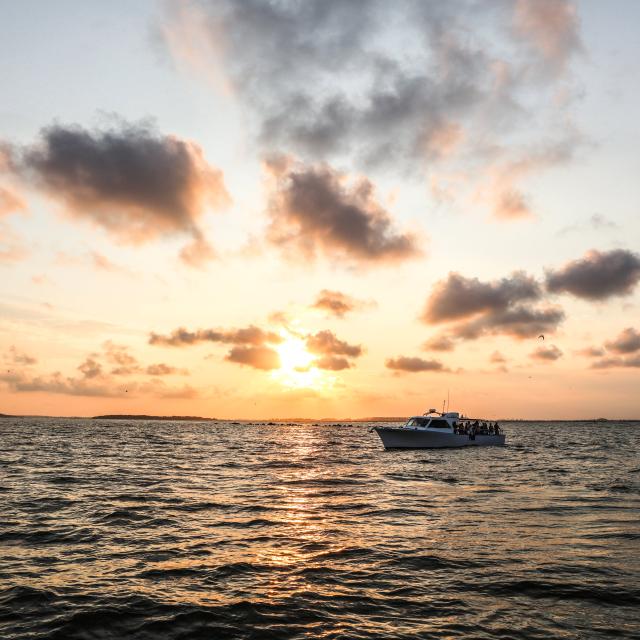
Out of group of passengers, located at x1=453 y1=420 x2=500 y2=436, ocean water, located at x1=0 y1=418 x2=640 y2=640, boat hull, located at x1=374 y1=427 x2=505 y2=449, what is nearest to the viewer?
ocean water, located at x1=0 y1=418 x2=640 y2=640

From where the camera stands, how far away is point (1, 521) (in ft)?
61.8

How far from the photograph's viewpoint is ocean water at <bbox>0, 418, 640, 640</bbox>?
10.2 meters

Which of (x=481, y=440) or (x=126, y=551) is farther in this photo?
(x=481, y=440)

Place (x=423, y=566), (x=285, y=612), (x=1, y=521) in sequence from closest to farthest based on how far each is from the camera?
(x=285, y=612) → (x=423, y=566) → (x=1, y=521)

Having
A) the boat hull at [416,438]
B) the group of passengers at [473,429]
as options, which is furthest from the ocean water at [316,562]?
the group of passengers at [473,429]

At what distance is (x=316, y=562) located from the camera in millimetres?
14445

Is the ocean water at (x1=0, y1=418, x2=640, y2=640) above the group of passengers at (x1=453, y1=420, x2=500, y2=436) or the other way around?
the other way around

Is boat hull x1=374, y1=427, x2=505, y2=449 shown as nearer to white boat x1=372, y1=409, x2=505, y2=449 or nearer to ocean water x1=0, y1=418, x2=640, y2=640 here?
white boat x1=372, y1=409, x2=505, y2=449

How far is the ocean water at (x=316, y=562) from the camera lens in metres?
10.2

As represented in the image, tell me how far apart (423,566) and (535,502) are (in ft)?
41.7

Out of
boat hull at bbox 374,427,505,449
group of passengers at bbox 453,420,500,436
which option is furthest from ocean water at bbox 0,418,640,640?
group of passengers at bbox 453,420,500,436

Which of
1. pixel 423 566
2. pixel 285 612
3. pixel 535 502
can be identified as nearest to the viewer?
pixel 285 612

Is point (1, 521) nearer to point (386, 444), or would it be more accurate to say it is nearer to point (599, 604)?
point (599, 604)

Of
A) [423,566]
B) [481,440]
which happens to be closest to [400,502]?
[423,566]
